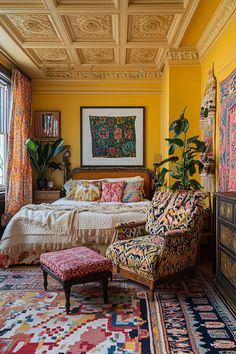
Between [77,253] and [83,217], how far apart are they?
871mm

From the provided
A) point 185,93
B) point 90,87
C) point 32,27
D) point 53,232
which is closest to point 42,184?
point 90,87

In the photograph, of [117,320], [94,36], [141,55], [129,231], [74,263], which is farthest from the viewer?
[141,55]

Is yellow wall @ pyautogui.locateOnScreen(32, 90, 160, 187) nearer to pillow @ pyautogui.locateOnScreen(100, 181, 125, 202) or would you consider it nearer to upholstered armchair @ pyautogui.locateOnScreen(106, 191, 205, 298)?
pillow @ pyautogui.locateOnScreen(100, 181, 125, 202)

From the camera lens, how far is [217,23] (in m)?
3.87

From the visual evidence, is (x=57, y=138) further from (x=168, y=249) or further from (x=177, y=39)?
(x=168, y=249)

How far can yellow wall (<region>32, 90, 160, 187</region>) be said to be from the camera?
20.3 ft

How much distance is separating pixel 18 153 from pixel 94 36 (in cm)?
239

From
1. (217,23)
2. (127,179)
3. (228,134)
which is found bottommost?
(127,179)

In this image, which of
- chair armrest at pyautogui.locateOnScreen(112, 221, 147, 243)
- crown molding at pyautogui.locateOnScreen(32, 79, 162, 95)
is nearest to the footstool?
chair armrest at pyautogui.locateOnScreen(112, 221, 147, 243)

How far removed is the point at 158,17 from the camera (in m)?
3.90

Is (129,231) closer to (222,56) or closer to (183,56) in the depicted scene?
(222,56)

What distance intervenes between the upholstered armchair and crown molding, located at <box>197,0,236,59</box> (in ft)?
6.92

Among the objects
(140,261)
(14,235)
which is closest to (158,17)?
(140,261)

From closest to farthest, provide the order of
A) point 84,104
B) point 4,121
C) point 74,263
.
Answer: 1. point 74,263
2. point 4,121
3. point 84,104
